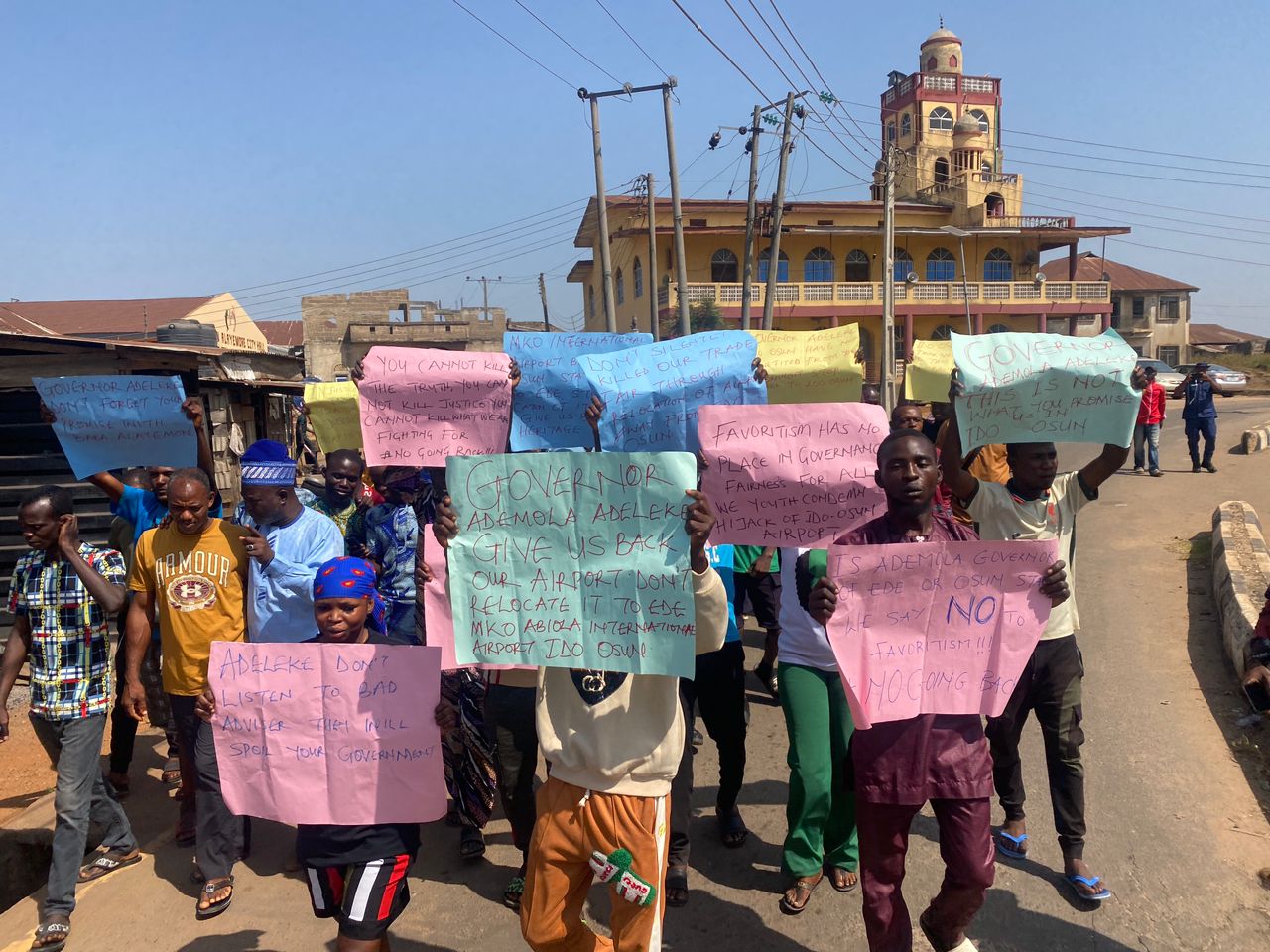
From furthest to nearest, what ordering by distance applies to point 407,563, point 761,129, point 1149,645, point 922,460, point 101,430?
point 761,129
point 1149,645
point 101,430
point 407,563
point 922,460

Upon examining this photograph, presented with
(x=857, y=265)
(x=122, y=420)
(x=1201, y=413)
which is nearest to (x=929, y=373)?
(x=122, y=420)

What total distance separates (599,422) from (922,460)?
5.63 feet

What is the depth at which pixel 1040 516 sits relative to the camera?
365 cm

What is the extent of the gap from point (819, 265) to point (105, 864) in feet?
122

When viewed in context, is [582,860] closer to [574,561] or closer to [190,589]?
[574,561]

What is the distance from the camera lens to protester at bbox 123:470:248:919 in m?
4.05

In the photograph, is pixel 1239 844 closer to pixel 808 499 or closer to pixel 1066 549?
pixel 1066 549

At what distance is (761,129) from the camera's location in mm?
21031

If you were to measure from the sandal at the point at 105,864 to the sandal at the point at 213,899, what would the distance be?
66cm

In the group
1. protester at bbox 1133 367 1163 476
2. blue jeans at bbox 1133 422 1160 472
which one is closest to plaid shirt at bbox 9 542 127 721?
protester at bbox 1133 367 1163 476

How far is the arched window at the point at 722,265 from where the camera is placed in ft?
123

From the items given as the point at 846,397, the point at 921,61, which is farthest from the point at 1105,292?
the point at 846,397

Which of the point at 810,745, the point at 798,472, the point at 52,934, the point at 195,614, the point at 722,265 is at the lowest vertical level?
the point at 52,934

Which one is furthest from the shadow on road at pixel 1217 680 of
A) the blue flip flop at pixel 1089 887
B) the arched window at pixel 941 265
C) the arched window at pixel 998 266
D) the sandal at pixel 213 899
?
the arched window at pixel 998 266
